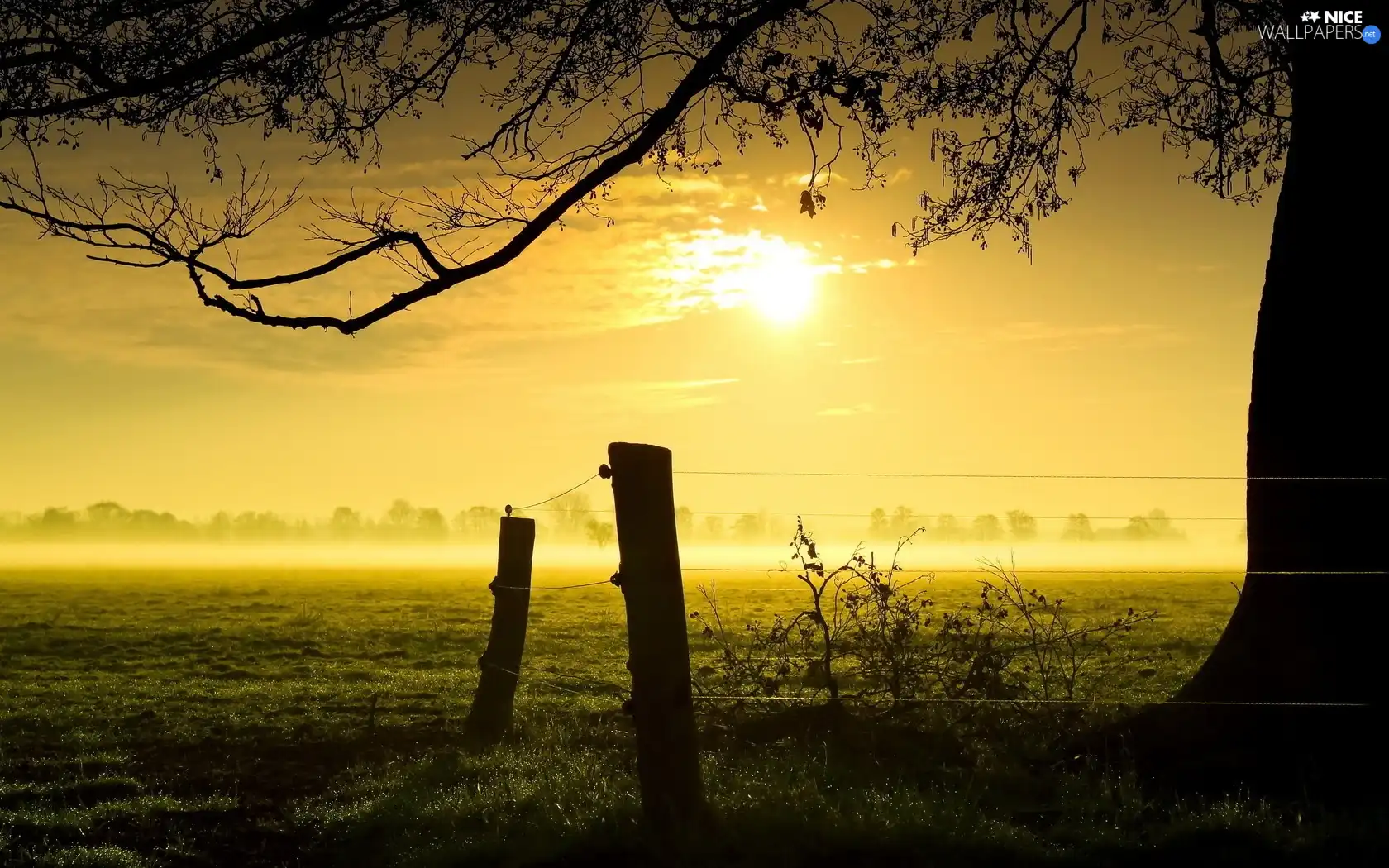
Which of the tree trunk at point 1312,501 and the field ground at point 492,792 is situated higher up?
the tree trunk at point 1312,501

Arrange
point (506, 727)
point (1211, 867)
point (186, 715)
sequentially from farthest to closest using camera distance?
point (186, 715) → point (506, 727) → point (1211, 867)

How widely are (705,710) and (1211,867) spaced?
504 cm

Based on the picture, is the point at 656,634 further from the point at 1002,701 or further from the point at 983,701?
the point at 1002,701

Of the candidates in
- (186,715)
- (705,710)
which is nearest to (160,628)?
(186,715)

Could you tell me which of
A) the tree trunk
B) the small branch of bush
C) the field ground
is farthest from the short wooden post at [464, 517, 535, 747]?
the tree trunk

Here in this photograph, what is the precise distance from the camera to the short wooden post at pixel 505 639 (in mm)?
10547

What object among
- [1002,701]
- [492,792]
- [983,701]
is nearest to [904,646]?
[983,701]

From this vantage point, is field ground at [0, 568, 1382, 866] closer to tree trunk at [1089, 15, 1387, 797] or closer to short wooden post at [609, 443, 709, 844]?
short wooden post at [609, 443, 709, 844]

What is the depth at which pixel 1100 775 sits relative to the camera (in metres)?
7.74

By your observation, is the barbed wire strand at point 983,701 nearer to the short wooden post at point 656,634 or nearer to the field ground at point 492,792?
the field ground at point 492,792

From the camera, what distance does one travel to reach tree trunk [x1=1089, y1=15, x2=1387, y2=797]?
7.86m

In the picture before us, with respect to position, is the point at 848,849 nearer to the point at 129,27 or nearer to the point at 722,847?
the point at 722,847

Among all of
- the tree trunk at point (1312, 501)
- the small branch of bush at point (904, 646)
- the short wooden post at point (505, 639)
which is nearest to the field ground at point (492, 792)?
Result: the short wooden post at point (505, 639)

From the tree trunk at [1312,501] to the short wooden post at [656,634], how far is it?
11.8 ft
